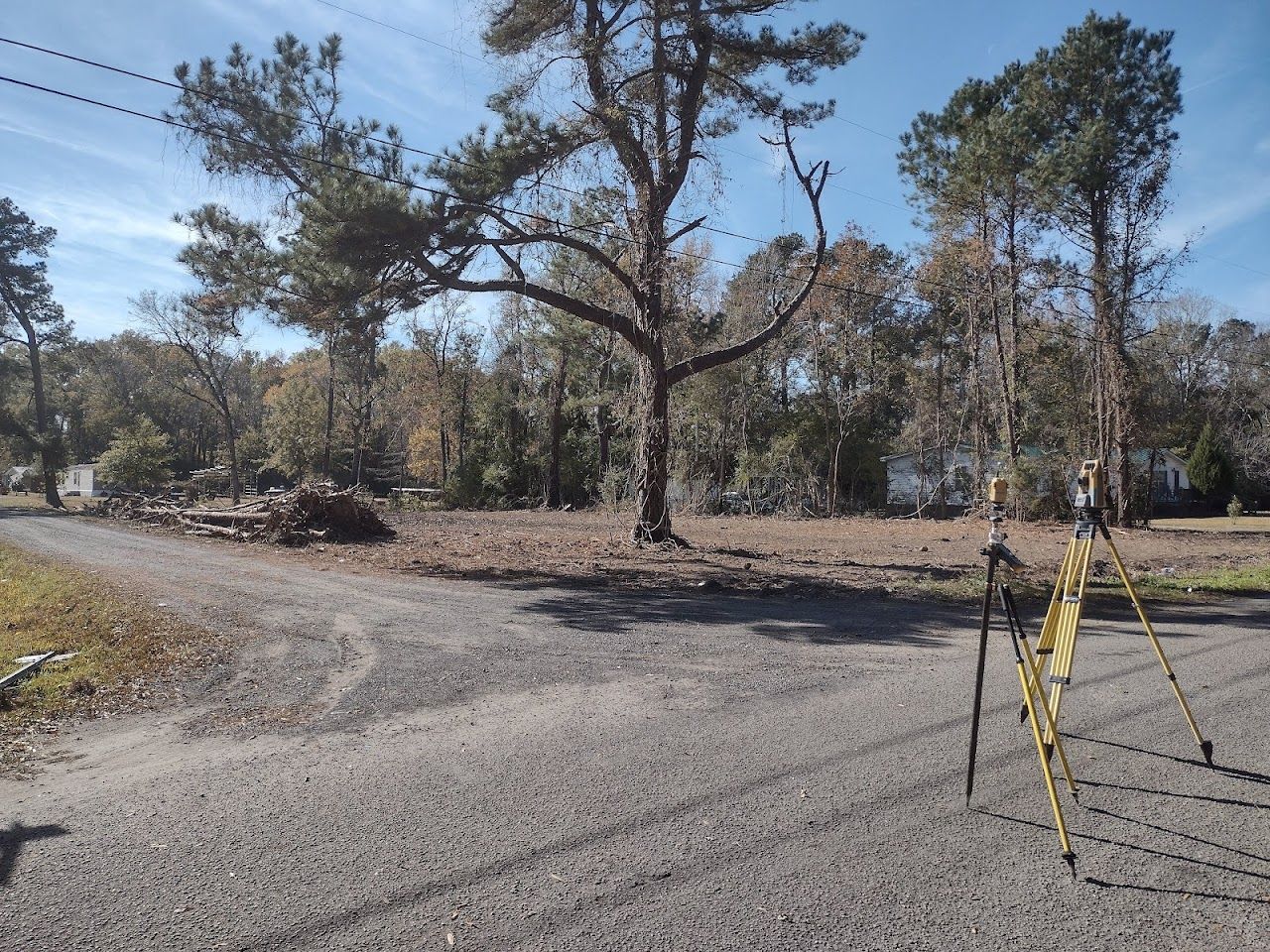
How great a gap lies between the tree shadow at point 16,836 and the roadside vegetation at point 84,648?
122 cm

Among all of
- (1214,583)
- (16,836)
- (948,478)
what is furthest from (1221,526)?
(16,836)

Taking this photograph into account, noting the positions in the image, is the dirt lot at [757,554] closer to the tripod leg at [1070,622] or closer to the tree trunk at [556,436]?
the tripod leg at [1070,622]

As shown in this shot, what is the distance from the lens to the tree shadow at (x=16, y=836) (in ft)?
11.3

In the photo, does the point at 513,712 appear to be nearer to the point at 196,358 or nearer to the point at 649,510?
the point at 649,510

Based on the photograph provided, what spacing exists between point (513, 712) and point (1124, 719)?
402cm

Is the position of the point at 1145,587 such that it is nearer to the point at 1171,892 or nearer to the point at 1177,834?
the point at 1177,834

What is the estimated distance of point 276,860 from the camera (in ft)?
11.4

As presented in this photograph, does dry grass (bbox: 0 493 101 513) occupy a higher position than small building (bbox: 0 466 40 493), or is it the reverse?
small building (bbox: 0 466 40 493)

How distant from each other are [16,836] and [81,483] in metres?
61.6

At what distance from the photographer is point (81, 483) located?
55.2m

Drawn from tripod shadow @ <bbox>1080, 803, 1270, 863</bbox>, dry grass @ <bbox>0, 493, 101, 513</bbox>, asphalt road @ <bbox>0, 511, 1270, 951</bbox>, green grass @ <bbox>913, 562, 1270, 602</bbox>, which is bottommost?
asphalt road @ <bbox>0, 511, 1270, 951</bbox>

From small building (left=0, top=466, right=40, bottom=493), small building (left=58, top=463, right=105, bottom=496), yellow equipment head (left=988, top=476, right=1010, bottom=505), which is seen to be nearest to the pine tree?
yellow equipment head (left=988, top=476, right=1010, bottom=505)

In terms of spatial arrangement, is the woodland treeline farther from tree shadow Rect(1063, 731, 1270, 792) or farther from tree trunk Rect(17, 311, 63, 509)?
tree shadow Rect(1063, 731, 1270, 792)

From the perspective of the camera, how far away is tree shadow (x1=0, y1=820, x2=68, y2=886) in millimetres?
3447
